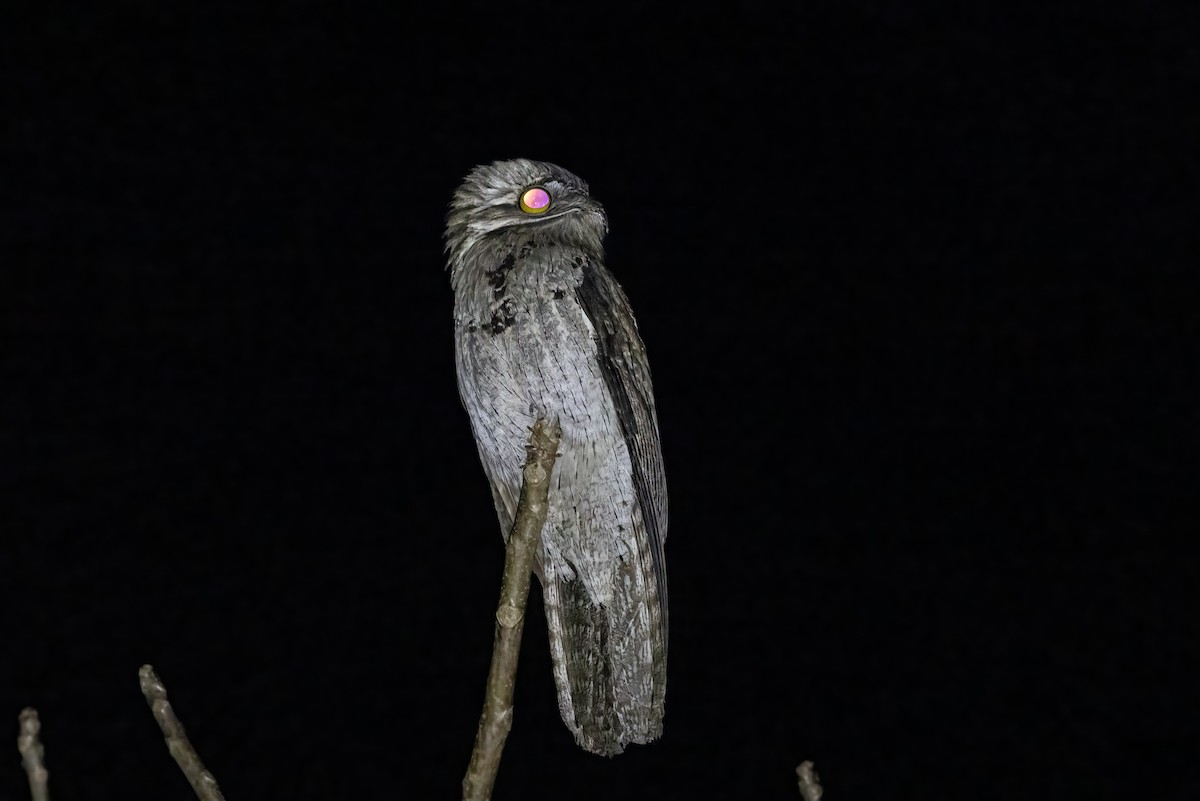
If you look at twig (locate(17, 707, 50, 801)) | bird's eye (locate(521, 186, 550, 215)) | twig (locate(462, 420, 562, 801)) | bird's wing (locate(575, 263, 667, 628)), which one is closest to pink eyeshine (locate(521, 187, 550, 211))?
bird's eye (locate(521, 186, 550, 215))

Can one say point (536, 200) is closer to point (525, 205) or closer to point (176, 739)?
point (525, 205)

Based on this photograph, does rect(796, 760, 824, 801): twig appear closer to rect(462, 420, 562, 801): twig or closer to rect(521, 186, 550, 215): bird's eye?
rect(462, 420, 562, 801): twig

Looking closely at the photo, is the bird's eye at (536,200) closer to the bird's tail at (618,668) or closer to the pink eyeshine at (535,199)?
the pink eyeshine at (535,199)

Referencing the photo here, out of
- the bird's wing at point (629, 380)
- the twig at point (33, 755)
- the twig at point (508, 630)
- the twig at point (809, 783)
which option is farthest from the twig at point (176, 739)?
the bird's wing at point (629, 380)

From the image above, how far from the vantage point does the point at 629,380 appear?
1.76 metres

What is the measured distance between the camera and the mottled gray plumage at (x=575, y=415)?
170 cm

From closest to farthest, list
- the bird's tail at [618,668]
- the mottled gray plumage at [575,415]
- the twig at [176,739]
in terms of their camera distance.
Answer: the twig at [176,739]
the mottled gray plumage at [575,415]
the bird's tail at [618,668]

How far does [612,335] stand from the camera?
5.68ft

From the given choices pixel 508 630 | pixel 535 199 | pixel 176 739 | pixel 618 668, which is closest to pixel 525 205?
pixel 535 199

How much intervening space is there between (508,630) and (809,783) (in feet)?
1.58

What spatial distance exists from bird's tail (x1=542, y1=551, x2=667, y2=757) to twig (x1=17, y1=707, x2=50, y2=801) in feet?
3.16

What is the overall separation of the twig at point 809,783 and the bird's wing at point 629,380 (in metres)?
0.77

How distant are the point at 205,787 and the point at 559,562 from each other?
0.79 meters

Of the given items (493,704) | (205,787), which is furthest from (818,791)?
(205,787)
